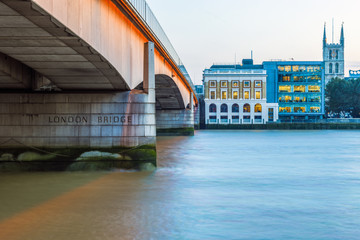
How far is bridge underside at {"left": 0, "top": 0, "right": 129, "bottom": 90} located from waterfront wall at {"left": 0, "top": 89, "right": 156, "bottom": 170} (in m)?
0.79

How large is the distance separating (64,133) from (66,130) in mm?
154

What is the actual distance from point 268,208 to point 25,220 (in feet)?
20.4

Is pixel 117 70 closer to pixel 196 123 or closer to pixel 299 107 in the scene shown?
pixel 196 123

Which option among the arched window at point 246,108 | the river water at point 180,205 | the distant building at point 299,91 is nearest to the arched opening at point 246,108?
the arched window at point 246,108

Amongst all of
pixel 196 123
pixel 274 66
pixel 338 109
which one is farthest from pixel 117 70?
pixel 338 109

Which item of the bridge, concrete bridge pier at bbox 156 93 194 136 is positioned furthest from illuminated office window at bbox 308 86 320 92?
the bridge

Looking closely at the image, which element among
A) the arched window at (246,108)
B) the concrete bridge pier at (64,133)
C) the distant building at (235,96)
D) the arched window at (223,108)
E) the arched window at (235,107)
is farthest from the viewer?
the arched window at (223,108)

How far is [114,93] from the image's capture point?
65.7ft

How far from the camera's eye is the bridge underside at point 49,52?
10.7 m

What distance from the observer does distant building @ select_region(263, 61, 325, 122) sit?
110 m

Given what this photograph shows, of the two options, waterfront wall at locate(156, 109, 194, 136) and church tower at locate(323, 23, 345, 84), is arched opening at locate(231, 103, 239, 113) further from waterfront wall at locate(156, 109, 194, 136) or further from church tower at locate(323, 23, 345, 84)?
church tower at locate(323, 23, 345, 84)

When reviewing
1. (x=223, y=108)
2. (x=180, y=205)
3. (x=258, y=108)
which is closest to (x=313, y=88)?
(x=258, y=108)

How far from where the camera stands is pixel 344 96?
110062 mm

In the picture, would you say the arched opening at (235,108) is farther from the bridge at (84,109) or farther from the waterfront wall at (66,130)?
the waterfront wall at (66,130)
